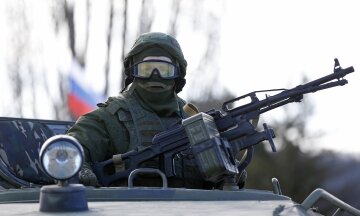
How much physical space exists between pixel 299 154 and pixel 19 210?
85.2ft

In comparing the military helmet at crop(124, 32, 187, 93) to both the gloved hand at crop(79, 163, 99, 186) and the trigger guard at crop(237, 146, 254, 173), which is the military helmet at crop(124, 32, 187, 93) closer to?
the trigger guard at crop(237, 146, 254, 173)

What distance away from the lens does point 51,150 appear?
4.21 metres

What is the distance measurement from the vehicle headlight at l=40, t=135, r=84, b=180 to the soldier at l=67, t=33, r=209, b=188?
230 cm

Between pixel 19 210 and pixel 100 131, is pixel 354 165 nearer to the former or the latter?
pixel 100 131

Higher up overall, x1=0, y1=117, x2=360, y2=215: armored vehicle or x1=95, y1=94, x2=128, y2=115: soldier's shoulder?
x1=95, y1=94, x2=128, y2=115: soldier's shoulder

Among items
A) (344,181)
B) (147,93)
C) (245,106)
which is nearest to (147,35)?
(147,93)

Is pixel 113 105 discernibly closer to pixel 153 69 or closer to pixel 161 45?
pixel 153 69

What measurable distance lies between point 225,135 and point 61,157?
7.62 feet

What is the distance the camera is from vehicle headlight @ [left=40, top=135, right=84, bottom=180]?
4.19 meters

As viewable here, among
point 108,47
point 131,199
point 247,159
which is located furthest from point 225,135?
point 108,47

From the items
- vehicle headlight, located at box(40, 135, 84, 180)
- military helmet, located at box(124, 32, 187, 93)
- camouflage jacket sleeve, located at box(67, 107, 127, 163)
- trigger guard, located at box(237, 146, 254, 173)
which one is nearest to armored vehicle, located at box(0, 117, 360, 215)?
vehicle headlight, located at box(40, 135, 84, 180)

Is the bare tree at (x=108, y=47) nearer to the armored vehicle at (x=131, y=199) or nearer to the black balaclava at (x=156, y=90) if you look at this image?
the black balaclava at (x=156, y=90)

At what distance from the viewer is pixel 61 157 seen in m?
4.24

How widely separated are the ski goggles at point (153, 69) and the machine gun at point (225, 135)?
484 mm
